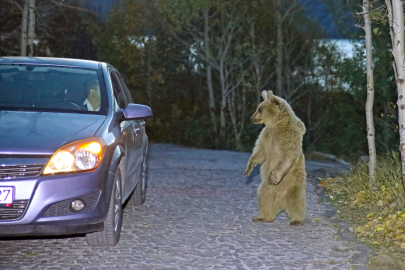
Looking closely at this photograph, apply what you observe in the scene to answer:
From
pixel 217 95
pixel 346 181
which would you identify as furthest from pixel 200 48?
pixel 346 181

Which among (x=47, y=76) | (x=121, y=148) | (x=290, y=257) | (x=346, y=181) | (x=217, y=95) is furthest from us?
(x=217, y=95)

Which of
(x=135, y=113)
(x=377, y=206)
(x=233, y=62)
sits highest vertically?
(x=233, y=62)

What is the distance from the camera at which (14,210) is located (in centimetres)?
536

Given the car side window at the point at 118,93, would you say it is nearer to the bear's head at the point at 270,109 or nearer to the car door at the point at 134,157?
the car door at the point at 134,157

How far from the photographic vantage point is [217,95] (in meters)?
46.2

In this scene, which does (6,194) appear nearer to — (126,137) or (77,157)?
(77,157)

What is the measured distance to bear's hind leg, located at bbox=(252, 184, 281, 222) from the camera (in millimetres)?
7594

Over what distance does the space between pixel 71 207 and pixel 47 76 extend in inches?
83.2

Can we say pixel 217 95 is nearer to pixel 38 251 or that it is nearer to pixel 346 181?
pixel 346 181

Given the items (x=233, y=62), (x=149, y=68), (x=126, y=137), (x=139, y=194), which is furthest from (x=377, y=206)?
(x=149, y=68)

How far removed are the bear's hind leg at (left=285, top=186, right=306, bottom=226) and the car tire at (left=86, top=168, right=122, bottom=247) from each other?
2.12 metres

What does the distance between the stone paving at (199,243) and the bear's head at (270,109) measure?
4.00 ft

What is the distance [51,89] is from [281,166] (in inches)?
105

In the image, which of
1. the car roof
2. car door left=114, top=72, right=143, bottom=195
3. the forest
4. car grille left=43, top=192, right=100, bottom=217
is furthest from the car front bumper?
the forest
